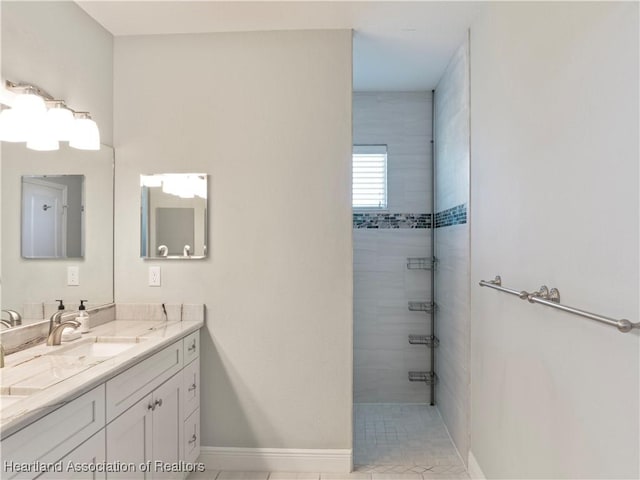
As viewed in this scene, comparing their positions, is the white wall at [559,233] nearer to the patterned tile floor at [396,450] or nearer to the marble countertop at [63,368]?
the patterned tile floor at [396,450]

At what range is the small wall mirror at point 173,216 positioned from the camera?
2.62 m

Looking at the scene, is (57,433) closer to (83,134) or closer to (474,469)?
(83,134)

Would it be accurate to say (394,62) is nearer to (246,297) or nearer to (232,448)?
(246,297)

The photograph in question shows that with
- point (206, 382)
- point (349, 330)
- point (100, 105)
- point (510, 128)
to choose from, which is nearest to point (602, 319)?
point (510, 128)

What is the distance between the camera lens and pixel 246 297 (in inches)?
103

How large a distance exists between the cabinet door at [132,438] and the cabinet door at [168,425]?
7cm

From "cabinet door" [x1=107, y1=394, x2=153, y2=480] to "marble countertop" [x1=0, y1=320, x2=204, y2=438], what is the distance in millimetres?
203

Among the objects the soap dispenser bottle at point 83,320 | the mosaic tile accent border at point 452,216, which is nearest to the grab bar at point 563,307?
the mosaic tile accent border at point 452,216

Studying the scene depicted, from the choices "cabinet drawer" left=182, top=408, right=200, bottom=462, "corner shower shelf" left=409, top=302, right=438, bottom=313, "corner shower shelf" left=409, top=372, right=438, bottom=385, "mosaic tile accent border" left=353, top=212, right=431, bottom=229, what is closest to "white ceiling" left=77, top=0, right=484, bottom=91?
"mosaic tile accent border" left=353, top=212, right=431, bottom=229

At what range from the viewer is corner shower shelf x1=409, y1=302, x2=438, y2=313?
141 inches

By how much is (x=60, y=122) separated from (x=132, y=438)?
1.49 meters

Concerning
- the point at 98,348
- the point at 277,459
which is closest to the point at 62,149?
the point at 98,348

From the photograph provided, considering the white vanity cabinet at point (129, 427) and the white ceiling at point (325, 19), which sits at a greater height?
the white ceiling at point (325, 19)

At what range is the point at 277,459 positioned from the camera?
2592 mm
